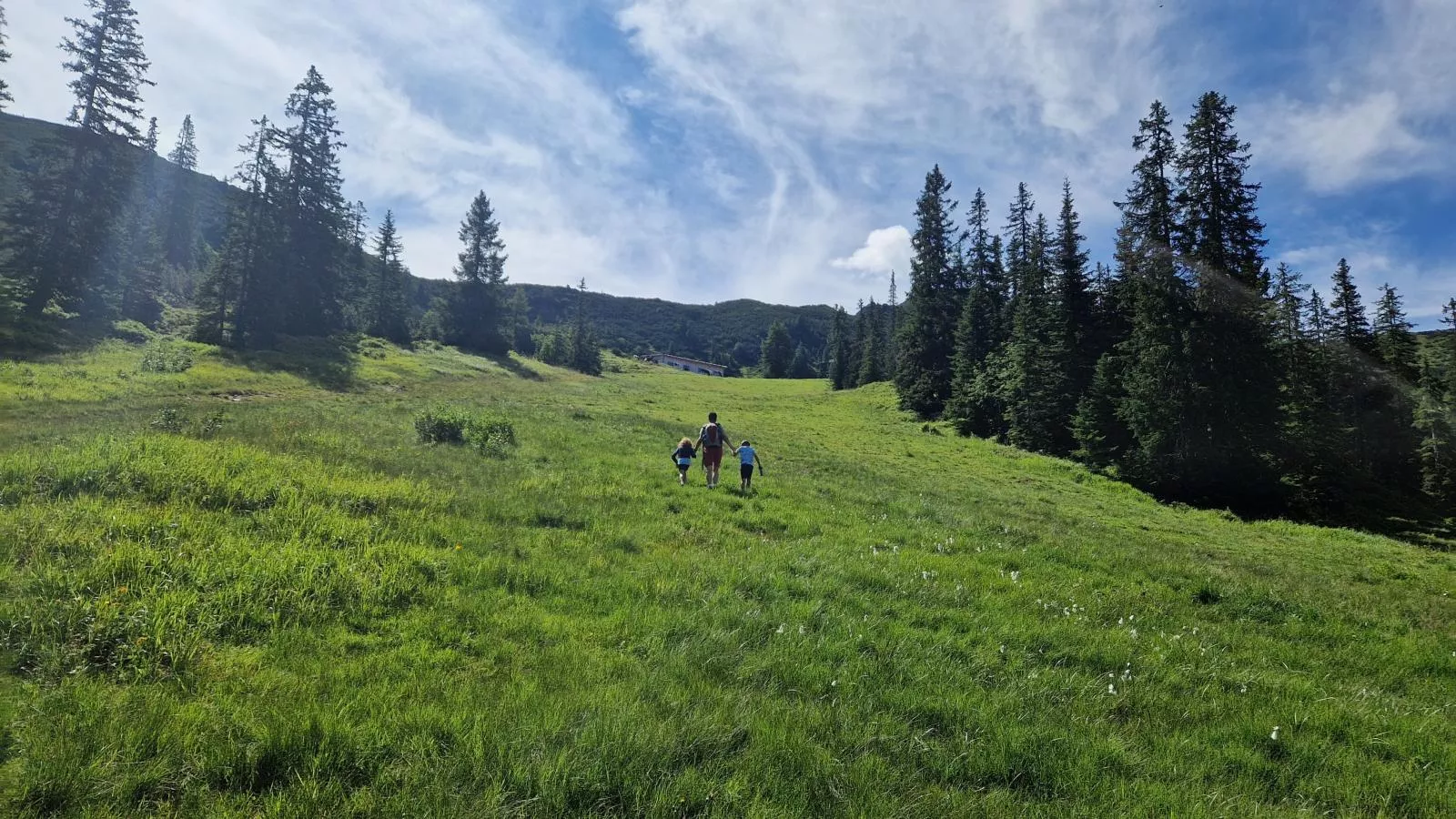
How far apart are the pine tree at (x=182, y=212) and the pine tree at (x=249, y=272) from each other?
142 feet

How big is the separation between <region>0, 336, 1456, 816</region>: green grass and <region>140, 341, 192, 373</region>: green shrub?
19214 mm

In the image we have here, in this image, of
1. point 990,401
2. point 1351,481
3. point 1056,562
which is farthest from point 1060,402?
point 1056,562

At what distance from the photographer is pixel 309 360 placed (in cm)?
3984

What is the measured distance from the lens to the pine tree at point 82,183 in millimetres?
33438

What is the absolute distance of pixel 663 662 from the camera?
5.59 meters

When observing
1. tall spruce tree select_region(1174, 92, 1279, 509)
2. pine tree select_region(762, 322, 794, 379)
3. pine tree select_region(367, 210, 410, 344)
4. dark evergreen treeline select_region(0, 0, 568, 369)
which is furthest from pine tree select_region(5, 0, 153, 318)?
pine tree select_region(762, 322, 794, 379)

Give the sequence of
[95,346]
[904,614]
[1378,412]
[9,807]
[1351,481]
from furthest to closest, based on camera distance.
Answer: [1378,412] < [1351,481] < [95,346] < [904,614] < [9,807]

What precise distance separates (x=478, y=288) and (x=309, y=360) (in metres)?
34.5

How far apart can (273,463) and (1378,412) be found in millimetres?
66889

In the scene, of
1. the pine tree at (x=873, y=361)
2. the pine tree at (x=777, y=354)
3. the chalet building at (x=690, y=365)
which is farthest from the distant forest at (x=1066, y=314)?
the chalet building at (x=690, y=365)

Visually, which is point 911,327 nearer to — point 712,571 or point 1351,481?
point 1351,481

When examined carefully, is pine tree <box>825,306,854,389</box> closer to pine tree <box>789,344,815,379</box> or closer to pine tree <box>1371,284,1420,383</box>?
pine tree <box>789,344,815,379</box>

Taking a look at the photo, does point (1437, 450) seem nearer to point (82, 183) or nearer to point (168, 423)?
point (168, 423)

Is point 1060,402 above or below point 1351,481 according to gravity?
above
